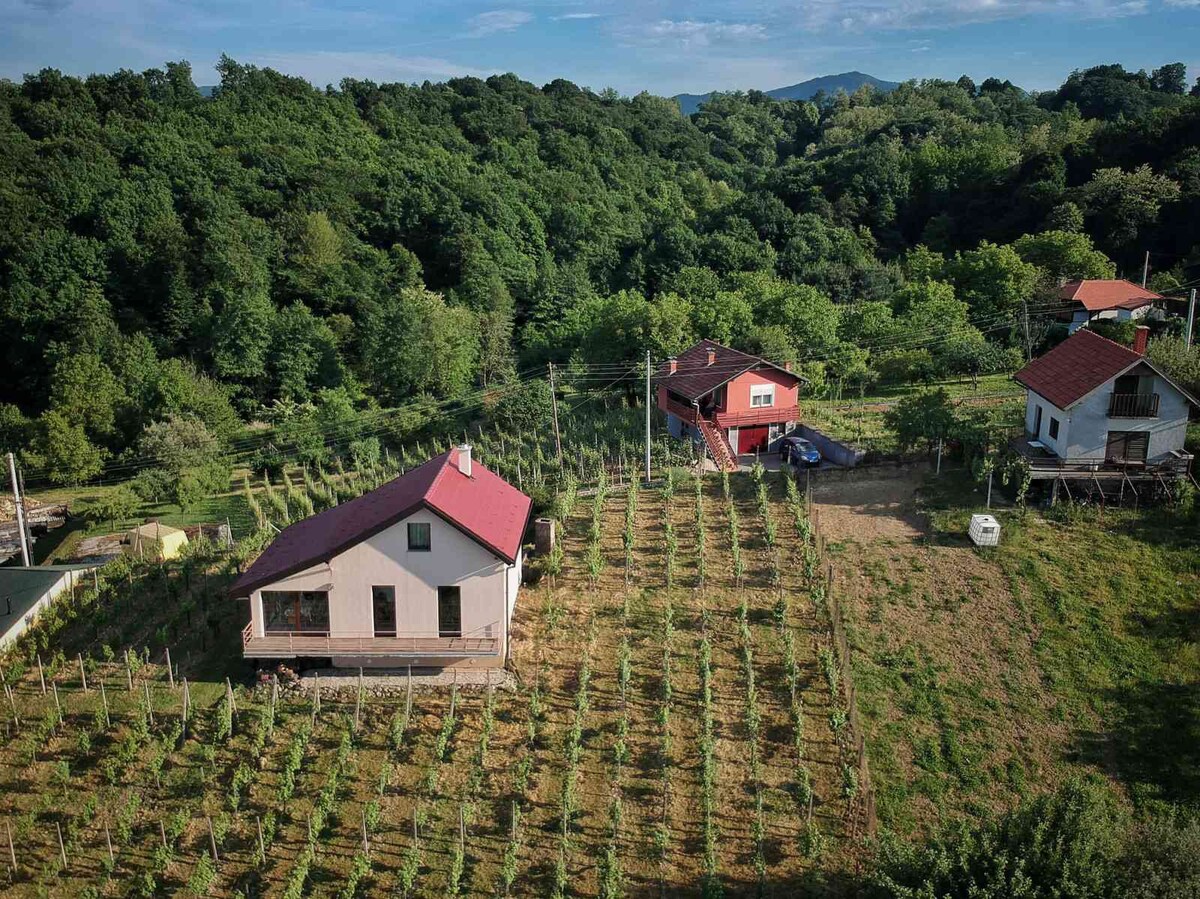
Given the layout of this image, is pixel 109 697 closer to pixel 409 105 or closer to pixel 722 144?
pixel 409 105

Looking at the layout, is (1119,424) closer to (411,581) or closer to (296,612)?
(411,581)

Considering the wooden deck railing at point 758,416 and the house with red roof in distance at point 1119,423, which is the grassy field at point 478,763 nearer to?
the wooden deck railing at point 758,416

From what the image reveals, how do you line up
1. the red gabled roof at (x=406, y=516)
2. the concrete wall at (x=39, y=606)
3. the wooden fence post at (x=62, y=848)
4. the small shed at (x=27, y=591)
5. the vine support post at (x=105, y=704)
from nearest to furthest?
1. the wooden fence post at (x=62, y=848)
2. the vine support post at (x=105, y=704)
3. the red gabled roof at (x=406, y=516)
4. the concrete wall at (x=39, y=606)
5. the small shed at (x=27, y=591)

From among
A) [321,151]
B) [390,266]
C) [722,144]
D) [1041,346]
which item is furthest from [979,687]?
[722,144]

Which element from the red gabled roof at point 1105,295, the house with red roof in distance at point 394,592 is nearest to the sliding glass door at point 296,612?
the house with red roof in distance at point 394,592

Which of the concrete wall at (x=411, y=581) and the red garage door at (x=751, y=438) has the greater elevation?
the red garage door at (x=751, y=438)

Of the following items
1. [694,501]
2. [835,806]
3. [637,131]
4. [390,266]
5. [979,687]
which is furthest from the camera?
[637,131]
